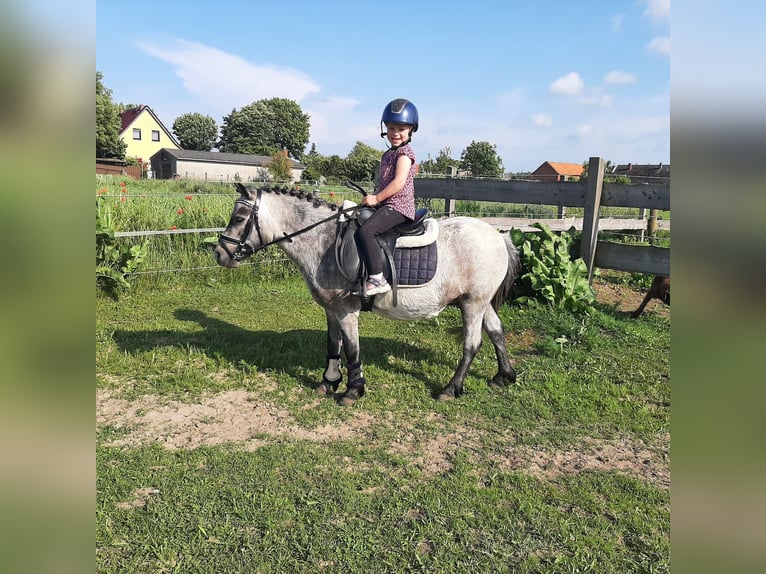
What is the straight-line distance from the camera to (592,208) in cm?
735

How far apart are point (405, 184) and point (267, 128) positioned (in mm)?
83782

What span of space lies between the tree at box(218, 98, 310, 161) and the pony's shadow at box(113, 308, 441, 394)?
77430 mm

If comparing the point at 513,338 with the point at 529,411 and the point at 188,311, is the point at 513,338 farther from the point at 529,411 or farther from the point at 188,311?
the point at 188,311

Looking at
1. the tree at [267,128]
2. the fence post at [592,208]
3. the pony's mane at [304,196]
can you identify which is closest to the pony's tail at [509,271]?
the pony's mane at [304,196]

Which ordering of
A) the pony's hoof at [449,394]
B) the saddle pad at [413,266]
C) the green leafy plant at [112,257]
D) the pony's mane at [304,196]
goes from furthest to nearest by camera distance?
the green leafy plant at [112,257]
the pony's hoof at [449,394]
the pony's mane at [304,196]
the saddle pad at [413,266]

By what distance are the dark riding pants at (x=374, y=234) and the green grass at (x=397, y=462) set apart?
1409 millimetres

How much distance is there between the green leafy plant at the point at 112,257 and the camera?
7.71 meters

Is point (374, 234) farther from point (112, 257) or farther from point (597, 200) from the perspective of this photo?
point (112, 257)

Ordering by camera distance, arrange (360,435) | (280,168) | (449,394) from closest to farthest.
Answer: (360,435), (449,394), (280,168)

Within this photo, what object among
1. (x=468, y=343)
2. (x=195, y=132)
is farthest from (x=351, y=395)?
(x=195, y=132)

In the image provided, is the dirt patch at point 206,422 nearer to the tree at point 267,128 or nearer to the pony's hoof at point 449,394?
the pony's hoof at point 449,394

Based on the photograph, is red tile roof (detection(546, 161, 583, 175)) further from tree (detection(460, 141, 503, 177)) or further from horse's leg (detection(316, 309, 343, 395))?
horse's leg (detection(316, 309, 343, 395))
